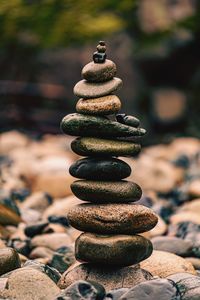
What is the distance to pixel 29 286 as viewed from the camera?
17.5 feet

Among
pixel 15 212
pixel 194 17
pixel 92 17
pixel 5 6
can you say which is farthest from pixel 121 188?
pixel 194 17

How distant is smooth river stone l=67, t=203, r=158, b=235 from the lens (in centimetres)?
575

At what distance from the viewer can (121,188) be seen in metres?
5.86

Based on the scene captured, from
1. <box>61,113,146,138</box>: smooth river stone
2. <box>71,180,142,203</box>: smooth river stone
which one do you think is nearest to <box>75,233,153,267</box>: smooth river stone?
<box>71,180,142,203</box>: smooth river stone

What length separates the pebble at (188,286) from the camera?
16.9 feet

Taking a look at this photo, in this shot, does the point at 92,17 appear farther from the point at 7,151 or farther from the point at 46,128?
the point at 7,151

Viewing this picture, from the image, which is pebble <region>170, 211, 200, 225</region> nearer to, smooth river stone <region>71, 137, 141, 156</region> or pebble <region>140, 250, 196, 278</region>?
pebble <region>140, 250, 196, 278</region>

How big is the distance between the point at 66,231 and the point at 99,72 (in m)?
3.48

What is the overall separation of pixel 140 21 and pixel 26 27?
378cm

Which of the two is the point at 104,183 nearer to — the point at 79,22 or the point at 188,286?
the point at 188,286

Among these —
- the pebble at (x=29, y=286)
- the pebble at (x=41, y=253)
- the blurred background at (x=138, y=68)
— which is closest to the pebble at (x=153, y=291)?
the pebble at (x=29, y=286)

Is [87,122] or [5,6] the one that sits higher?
[5,6]

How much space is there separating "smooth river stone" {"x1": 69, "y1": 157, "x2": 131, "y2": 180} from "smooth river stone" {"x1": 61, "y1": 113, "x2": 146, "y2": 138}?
225 mm

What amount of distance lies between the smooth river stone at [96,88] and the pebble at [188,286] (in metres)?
1.68
